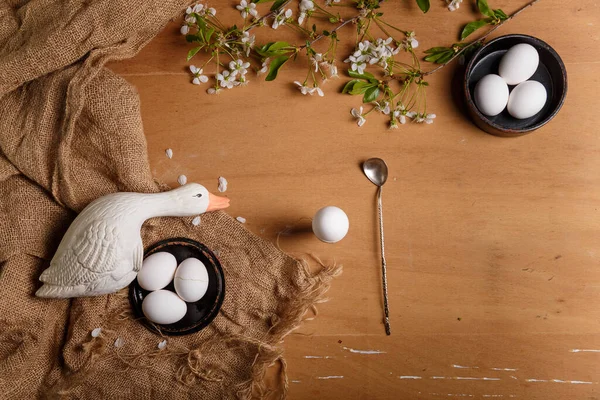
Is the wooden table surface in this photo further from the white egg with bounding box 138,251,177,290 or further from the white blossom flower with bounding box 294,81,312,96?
the white egg with bounding box 138,251,177,290

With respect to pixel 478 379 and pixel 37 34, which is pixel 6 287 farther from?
pixel 478 379

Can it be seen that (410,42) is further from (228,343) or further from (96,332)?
(96,332)

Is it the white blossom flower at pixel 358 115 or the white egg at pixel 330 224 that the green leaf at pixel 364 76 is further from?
the white egg at pixel 330 224

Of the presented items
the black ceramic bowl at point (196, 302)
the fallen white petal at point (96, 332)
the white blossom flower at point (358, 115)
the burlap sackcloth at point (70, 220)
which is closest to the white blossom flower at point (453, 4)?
the white blossom flower at point (358, 115)

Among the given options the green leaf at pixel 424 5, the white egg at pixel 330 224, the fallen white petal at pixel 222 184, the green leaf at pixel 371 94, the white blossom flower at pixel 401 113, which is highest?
the green leaf at pixel 424 5

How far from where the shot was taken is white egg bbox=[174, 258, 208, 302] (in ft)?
2.50

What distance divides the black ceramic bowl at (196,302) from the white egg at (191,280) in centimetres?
2

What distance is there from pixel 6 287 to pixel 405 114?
695 millimetres

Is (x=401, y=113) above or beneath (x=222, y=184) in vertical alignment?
above

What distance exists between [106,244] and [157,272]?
0.09m

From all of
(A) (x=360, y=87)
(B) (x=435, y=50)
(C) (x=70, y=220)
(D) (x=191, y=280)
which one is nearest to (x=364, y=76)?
(A) (x=360, y=87)

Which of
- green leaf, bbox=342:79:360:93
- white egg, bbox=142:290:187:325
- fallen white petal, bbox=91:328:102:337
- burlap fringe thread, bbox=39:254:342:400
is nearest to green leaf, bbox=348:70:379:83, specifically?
green leaf, bbox=342:79:360:93

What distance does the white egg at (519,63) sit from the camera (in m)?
0.80

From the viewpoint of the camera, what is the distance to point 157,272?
0.77m
